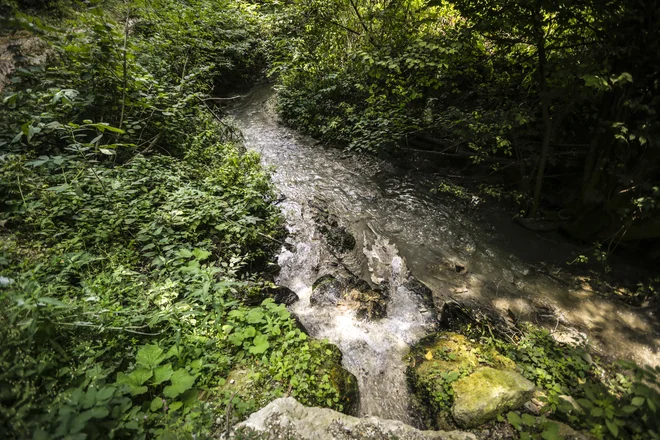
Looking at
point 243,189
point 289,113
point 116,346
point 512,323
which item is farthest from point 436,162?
point 116,346

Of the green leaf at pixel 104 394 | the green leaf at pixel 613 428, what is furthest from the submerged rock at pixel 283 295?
the green leaf at pixel 613 428

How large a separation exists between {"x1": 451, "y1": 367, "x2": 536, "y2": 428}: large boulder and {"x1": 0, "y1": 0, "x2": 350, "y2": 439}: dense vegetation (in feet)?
4.05

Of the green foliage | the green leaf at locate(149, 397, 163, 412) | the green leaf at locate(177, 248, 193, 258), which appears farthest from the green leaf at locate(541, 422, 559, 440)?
the green leaf at locate(177, 248, 193, 258)

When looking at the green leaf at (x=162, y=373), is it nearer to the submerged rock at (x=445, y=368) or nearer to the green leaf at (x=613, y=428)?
the submerged rock at (x=445, y=368)

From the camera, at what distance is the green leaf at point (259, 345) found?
2.80m

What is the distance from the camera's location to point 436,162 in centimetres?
753

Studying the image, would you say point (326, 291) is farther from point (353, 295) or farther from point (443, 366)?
point (443, 366)

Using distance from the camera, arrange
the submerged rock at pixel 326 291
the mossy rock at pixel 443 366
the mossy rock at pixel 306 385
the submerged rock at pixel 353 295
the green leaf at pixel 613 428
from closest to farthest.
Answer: the green leaf at pixel 613 428 → the mossy rock at pixel 306 385 → the mossy rock at pixel 443 366 → the submerged rock at pixel 353 295 → the submerged rock at pixel 326 291

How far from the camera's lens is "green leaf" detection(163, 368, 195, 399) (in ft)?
7.20

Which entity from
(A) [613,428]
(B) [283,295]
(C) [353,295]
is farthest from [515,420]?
(B) [283,295]

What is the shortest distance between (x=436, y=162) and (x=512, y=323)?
4.64 meters

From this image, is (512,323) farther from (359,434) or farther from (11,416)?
(11,416)

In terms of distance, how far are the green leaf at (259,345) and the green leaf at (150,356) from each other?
2.62ft

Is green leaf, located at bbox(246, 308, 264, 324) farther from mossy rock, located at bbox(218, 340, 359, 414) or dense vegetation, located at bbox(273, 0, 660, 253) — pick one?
dense vegetation, located at bbox(273, 0, 660, 253)
